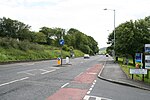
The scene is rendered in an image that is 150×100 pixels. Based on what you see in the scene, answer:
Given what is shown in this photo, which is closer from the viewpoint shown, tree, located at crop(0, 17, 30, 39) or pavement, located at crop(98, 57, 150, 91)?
pavement, located at crop(98, 57, 150, 91)

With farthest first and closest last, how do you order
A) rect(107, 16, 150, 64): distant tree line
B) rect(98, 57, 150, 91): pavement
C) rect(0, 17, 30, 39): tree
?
1. rect(0, 17, 30, 39): tree
2. rect(107, 16, 150, 64): distant tree line
3. rect(98, 57, 150, 91): pavement

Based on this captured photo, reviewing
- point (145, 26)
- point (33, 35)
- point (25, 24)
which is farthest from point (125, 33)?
point (25, 24)

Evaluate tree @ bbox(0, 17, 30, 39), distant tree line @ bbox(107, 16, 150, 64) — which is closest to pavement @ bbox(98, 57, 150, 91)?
distant tree line @ bbox(107, 16, 150, 64)

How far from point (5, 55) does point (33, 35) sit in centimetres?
6261

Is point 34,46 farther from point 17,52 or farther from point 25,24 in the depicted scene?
point 25,24

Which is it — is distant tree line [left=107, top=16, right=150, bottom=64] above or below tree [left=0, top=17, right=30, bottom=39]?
below

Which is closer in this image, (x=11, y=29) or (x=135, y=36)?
(x=135, y=36)

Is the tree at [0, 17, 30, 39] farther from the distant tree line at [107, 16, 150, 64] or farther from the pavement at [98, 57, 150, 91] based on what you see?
the pavement at [98, 57, 150, 91]

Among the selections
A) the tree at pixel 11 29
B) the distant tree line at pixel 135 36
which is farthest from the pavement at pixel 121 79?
the tree at pixel 11 29

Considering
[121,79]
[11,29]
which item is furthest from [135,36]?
[11,29]

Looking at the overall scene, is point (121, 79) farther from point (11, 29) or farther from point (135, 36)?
point (11, 29)

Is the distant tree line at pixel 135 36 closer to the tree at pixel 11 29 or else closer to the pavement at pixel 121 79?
the pavement at pixel 121 79

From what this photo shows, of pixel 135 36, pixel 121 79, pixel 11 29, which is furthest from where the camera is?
pixel 11 29

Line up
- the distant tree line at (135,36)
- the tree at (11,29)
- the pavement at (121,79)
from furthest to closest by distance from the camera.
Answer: the tree at (11,29) < the distant tree line at (135,36) < the pavement at (121,79)
